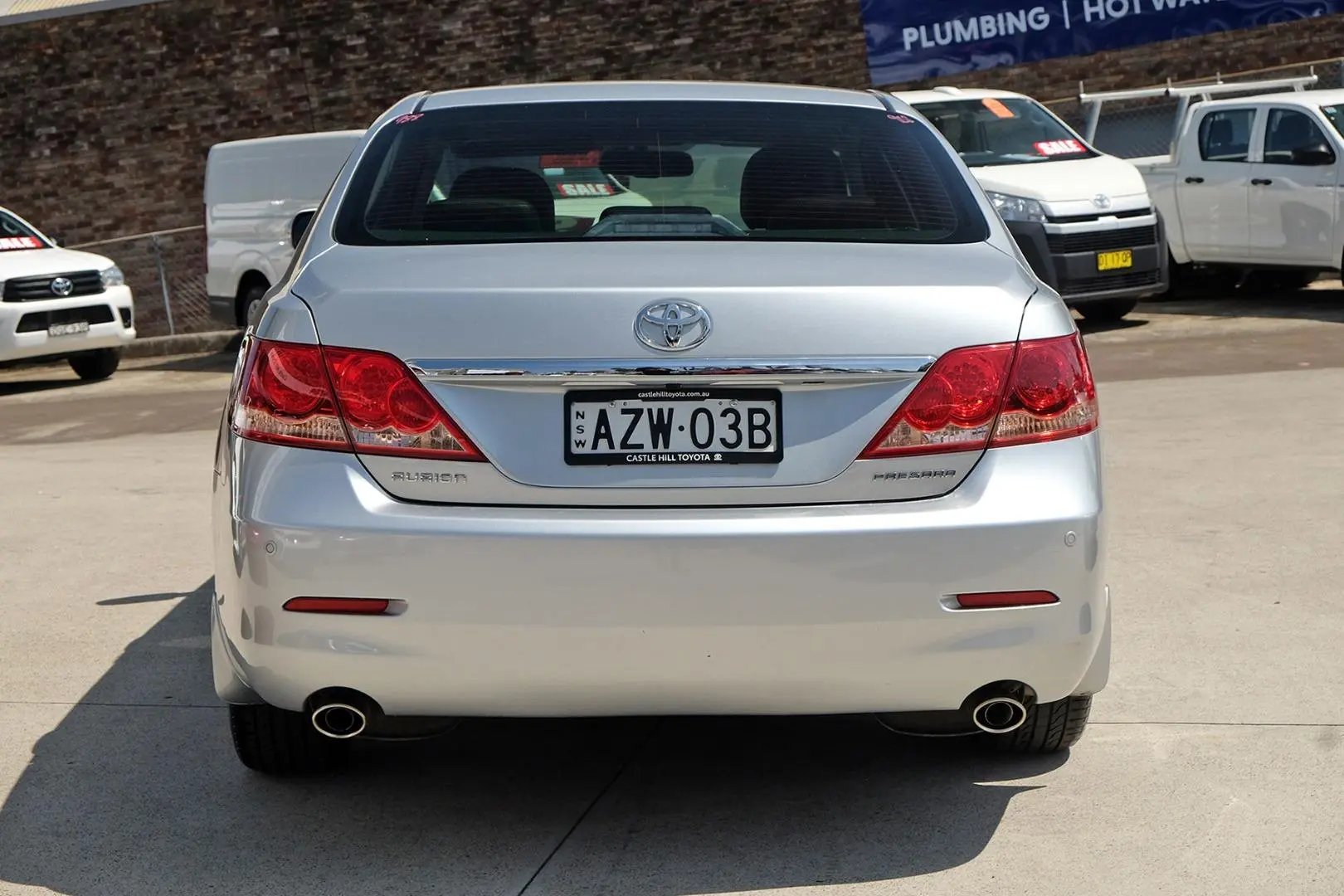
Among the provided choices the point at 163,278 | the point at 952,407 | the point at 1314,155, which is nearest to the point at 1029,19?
the point at 1314,155

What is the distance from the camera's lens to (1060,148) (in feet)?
49.4

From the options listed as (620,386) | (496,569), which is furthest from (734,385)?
(496,569)

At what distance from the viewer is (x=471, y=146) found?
4.19 meters

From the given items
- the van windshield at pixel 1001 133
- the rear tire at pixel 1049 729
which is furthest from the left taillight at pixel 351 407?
the van windshield at pixel 1001 133

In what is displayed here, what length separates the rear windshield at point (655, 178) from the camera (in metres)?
3.88

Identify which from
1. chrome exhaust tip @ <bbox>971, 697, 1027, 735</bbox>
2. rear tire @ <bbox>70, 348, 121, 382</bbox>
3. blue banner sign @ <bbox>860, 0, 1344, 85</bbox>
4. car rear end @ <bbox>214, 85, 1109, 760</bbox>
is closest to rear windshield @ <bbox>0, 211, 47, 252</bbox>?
rear tire @ <bbox>70, 348, 121, 382</bbox>

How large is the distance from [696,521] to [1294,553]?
11.8 feet

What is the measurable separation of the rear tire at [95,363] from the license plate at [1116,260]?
8556 millimetres

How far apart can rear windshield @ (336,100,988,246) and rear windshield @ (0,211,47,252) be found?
12902mm

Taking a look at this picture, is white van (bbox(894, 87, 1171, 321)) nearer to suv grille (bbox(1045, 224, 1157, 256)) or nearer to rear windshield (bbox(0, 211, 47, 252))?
suv grille (bbox(1045, 224, 1157, 256))

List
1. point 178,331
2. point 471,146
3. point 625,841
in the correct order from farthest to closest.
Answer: point 178,331 → point 471,146 → point 625,841

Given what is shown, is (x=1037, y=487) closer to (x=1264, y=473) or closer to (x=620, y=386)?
(x=620, y=386)

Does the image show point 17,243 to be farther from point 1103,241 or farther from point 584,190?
point 584,190

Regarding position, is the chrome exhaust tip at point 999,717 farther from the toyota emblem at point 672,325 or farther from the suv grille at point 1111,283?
the suv grille at point 1111,283
